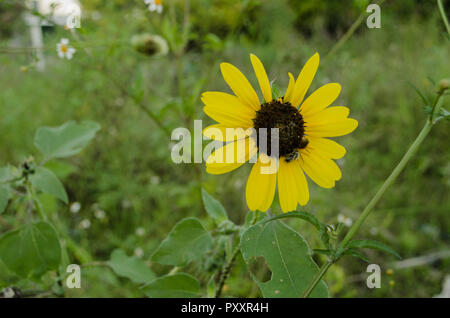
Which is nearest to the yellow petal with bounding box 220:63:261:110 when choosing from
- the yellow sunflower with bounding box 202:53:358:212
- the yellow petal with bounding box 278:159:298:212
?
the yellow sunflower with bounding box 202:53:358:212

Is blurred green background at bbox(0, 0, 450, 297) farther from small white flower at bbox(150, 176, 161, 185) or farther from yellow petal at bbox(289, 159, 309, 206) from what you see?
yellow petal at bbox(289, 159, 309, 206)

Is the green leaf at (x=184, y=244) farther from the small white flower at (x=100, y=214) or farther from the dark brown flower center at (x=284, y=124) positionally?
the small white flower at (x=100, y=214)

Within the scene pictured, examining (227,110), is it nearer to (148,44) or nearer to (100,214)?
(148,44)

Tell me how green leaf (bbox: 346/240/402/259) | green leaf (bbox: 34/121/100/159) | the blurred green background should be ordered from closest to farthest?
green leaf (bbox: 346/240/402/259) → green leaf (bbox: 34/121/100/159) → the blurred green background

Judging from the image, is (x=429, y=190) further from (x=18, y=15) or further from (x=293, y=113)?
(x=18, y=15)

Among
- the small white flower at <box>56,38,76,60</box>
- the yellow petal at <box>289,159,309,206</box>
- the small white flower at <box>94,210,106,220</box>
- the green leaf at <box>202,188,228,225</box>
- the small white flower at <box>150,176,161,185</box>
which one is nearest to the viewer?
the yellow petal at <box>289,159,309,206</box>

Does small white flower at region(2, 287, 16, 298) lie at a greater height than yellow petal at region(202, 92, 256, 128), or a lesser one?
lesser
